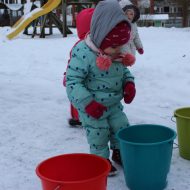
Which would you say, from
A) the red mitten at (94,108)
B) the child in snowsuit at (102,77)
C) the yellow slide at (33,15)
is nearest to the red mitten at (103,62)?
the child in snowsuit at (102,77)

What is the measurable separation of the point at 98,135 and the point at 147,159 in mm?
473

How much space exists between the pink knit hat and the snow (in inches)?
34.3

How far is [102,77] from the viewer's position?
255 cm

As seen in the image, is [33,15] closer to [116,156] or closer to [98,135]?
[116,156]

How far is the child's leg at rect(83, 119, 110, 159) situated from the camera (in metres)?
2.62

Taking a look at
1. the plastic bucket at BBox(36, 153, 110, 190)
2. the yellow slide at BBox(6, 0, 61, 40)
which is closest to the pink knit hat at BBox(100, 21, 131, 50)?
the plastic bucket at BBox(36, 153, 110, 190)

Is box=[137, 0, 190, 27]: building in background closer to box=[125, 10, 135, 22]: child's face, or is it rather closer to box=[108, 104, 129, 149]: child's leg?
box=[125, 10, 135, 22]: child's face

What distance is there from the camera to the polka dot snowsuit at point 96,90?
8.04 feet

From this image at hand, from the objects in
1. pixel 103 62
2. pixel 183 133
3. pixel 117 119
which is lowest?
pixel 183 133

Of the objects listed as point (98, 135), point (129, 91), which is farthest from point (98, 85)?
point (98, 135)

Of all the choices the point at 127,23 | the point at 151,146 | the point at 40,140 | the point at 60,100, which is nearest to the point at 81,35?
the point at 127,23

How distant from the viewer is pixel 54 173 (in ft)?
7.13

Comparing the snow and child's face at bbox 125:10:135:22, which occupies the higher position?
child's face at bbox 125:10:135:22

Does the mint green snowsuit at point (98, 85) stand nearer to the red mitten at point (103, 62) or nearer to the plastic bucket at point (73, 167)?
the red mitten at point (103, 62)
